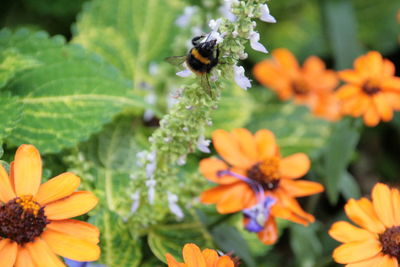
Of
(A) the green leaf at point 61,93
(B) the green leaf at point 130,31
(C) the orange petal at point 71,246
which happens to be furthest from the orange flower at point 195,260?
(B) the green leaf at point 130,31

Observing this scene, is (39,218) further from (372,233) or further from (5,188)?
(372,233)

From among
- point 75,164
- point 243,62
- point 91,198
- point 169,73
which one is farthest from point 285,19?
point 91,198

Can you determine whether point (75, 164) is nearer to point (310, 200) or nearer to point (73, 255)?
point (73, 255)

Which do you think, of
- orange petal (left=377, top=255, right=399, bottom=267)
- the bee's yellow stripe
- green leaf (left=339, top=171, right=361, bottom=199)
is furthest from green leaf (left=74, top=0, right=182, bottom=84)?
orange petal (left=377, top=255, right=399, bottom=267)

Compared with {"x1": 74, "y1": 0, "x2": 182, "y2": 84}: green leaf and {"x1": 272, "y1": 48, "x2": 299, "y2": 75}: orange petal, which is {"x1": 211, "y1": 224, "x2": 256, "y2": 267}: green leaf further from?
{"x1": 272, "y1": 48, "x2": 299, "y2": 75}: orange petal

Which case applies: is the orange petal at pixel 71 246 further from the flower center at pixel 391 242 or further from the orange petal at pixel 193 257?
the flower center at pixel 391 242

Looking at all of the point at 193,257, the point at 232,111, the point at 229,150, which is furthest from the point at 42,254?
the point at 232,111
